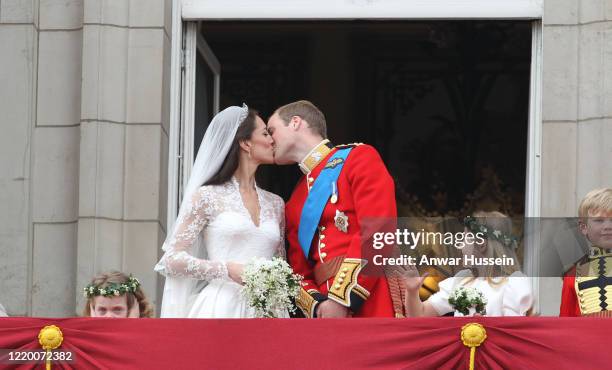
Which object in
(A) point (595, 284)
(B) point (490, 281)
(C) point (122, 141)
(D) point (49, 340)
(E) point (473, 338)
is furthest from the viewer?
(C) point (122, 141)

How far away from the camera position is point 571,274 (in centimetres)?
819

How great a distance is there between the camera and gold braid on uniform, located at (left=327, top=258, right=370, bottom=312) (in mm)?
8547

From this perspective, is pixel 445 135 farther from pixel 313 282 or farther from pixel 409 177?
pixel 313 282

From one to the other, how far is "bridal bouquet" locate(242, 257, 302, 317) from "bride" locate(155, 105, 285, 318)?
417 mm

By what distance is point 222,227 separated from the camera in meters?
8.97

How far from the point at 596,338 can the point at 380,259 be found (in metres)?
1.33

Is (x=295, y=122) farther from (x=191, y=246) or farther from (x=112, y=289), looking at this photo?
(x=112, y=289)

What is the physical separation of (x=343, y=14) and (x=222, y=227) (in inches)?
104

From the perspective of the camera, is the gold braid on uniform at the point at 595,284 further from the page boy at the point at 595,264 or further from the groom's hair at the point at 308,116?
the groom's hair at the point at 308,116

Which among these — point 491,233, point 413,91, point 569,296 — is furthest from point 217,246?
point 413,91

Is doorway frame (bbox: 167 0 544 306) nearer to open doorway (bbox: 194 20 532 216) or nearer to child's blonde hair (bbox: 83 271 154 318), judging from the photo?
child's blonde hair (bbox: 83 271 154 318)

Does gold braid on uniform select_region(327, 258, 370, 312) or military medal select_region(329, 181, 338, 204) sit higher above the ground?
military medal select_region(329, 181, 338, 204)

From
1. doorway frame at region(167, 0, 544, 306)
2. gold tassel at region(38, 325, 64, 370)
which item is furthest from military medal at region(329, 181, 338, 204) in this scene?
doorway frame at region(167, 0, 544, 306)

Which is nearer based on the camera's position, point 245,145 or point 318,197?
point 318,197
